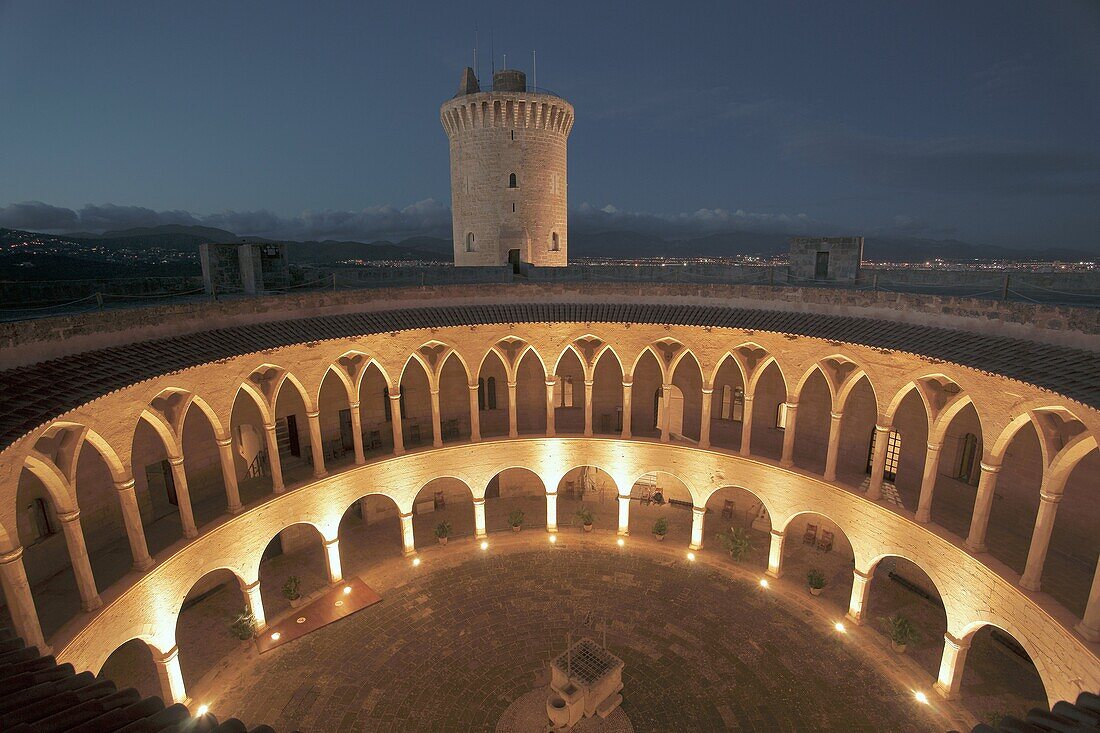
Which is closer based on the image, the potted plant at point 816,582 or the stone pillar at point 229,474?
the stone pillar at point 229,474

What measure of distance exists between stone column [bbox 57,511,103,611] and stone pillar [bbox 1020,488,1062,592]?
22.7 m

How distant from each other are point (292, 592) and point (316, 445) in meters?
5.26

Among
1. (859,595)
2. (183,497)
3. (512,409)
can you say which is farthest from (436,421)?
(859,595)

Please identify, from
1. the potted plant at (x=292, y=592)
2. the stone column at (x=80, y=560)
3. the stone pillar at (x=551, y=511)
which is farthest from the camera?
the stone pillar at (x=551, y=511)

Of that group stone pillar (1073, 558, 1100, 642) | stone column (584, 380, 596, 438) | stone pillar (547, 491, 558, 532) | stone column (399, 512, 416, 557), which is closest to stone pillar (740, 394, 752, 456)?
stone column (584, 380, 596, 438)

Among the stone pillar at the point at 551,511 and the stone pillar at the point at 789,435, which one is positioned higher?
the stone pillar at the point at 789,435

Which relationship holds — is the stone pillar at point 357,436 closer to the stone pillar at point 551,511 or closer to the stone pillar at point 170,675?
the stone pillar at point 551,511

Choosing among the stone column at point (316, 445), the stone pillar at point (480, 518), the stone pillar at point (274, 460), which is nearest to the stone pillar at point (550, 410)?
the stone pillar at point (480, 518)

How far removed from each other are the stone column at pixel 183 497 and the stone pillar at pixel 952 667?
2241cm

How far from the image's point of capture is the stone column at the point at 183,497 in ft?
55.7

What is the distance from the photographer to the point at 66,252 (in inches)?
1404

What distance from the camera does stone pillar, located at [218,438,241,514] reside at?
18.5 m

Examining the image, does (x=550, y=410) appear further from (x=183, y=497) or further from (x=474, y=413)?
(x=183, y=497)

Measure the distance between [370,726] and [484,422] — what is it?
1449 centimetres
